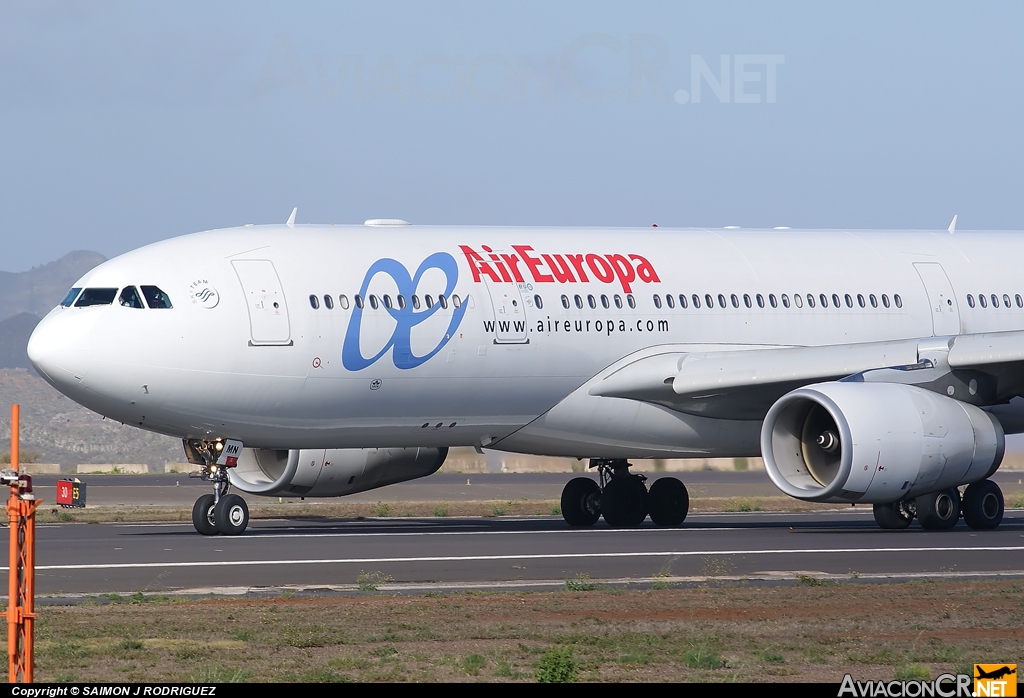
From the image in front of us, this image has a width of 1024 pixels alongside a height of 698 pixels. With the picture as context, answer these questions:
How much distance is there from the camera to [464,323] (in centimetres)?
→ 2308

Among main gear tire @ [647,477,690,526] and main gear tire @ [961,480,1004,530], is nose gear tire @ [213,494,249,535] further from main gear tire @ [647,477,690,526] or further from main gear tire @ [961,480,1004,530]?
main gear tire @ [961,480,1004,530]

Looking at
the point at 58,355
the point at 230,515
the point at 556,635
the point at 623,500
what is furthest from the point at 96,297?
the point at 556,635

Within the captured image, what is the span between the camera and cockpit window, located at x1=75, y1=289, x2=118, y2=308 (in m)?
21.6

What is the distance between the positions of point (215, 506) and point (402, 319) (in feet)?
12.2

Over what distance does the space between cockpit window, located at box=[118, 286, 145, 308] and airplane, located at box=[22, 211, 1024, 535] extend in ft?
0.14

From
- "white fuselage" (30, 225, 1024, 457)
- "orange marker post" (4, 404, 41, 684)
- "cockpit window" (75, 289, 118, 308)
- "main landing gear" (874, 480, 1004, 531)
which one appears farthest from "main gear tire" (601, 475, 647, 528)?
"orange marker post" (4, 404, 41, 684)

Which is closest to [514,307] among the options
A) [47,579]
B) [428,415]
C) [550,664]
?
[428,415]

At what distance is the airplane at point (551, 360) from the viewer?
851 inches

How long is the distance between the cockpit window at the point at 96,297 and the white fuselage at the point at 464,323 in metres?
0.15

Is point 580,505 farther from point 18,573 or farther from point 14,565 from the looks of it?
point 14,565

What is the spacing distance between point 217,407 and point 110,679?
1177 centimetres

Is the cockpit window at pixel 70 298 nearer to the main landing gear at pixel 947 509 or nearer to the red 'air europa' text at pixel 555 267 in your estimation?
the red 'air europa' text at pixel 555 267

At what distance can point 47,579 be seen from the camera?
A: 55.7ft

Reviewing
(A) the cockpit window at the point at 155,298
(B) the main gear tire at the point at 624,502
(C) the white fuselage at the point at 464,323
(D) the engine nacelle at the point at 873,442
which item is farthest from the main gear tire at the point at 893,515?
(A) the cockpit window at the point at 155,298
